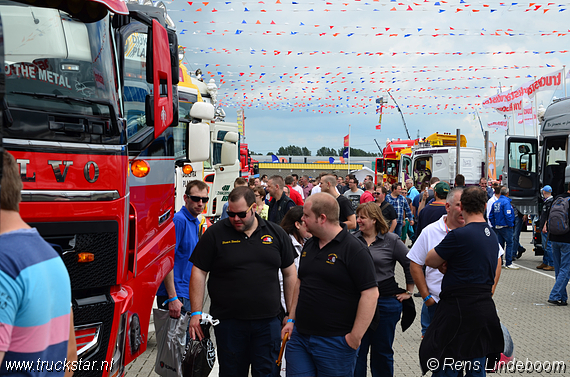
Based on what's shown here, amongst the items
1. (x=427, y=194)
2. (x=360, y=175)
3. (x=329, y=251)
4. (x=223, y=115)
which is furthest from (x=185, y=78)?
(x=360, y=175)

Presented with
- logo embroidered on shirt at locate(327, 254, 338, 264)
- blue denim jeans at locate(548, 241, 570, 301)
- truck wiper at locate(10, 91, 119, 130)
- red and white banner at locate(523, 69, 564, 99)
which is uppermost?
red and white banner at locate(523, 69, 564, 99)

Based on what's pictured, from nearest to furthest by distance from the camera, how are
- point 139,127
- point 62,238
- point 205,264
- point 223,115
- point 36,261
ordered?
point 36,261 < point 62,238 < point 205,264 < point 139,127 < point 223,115

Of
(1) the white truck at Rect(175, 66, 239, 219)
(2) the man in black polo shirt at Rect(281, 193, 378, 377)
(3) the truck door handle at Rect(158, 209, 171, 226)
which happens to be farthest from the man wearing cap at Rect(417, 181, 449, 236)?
(1) the white truck at Rect(175, 66, 239, 219)

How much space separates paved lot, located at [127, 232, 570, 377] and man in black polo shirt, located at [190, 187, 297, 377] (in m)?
1.57

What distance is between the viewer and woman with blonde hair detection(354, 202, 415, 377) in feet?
16.0

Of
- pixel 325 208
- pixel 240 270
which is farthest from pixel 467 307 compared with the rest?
pixel 240 270

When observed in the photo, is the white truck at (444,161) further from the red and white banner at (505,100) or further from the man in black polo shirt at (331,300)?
the man in black polo shirt at (331,300)

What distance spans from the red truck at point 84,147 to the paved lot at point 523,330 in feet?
5.85

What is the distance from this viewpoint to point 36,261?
82.8 inches

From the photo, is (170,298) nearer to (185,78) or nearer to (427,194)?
(185,78)

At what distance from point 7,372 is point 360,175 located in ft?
110

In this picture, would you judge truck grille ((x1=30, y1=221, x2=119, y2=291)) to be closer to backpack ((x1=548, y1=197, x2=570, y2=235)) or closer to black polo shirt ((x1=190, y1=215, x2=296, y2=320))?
black polo shirt ((x1=190, y1=215, x2=296, y2=320))

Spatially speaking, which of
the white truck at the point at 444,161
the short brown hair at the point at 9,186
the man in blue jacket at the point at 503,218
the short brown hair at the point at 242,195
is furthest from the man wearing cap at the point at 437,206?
the white truck at the point at 444,161

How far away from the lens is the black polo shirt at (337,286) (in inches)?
146
